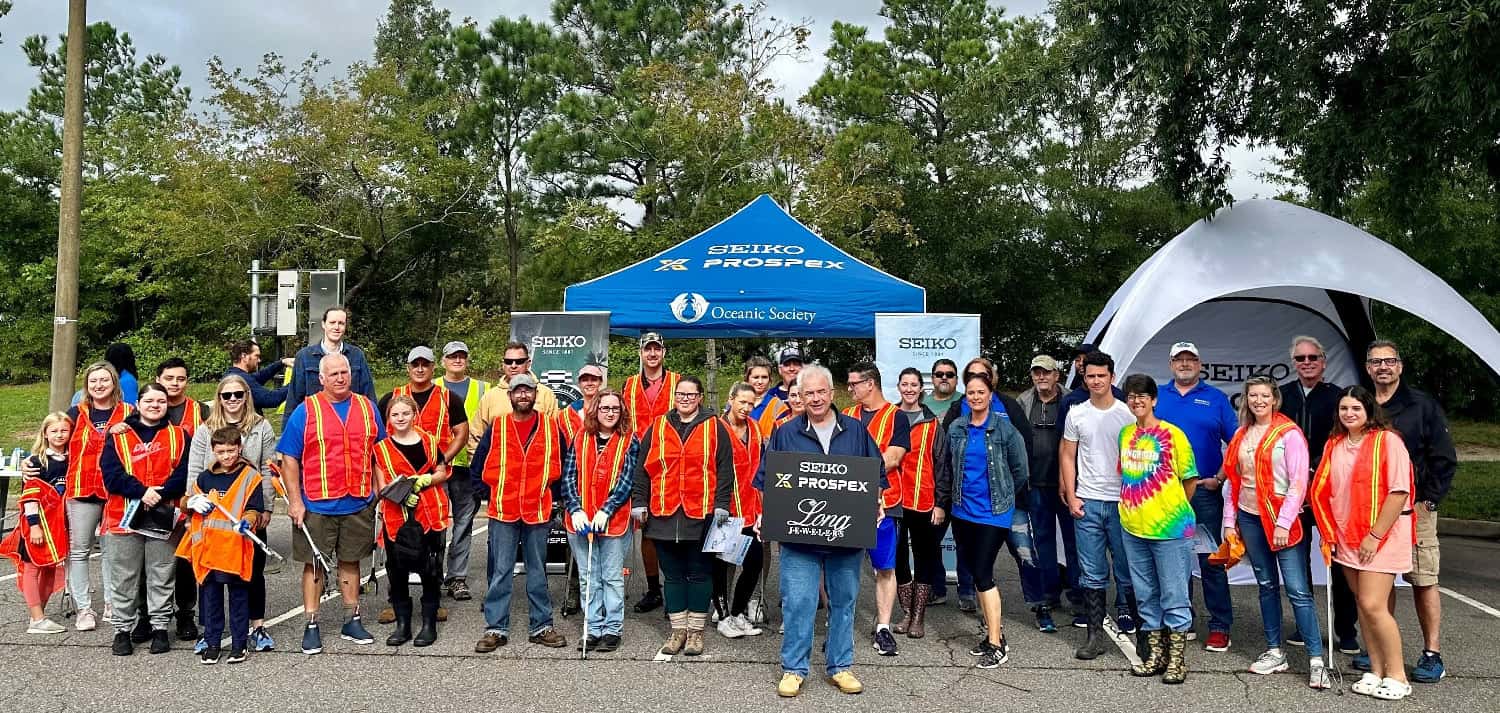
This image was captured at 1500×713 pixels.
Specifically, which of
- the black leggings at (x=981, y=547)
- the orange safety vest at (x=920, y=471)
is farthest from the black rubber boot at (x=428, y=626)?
the black leggings at (x=981, y=547)

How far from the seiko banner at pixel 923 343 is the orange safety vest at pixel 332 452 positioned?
401cm

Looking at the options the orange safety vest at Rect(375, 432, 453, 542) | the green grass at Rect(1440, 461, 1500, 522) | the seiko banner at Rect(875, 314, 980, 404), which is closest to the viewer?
the orange safety vest at Rect(375, 432, 453, 542)

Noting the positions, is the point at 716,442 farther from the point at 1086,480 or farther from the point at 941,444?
the point at 1086,480

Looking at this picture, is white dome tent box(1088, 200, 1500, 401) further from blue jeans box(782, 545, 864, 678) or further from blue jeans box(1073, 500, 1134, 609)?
blue jeans box(782, 545, 864, 678)

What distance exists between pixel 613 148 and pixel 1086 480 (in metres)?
17.9

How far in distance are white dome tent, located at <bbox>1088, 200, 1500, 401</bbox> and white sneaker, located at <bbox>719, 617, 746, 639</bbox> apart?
10.6 feet

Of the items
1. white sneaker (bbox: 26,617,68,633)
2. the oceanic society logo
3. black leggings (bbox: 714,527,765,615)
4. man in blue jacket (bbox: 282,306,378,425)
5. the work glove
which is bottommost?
white sneaker (bbox: 26,617,68,633)

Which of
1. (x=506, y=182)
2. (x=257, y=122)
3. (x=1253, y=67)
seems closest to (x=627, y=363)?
(x=506, y=182)

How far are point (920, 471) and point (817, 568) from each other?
111cm

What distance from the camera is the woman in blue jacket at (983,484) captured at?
559 cm

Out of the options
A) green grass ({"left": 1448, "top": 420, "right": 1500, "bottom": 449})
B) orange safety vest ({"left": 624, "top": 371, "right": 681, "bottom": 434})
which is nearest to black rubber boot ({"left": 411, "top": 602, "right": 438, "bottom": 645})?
orange safety vest ({"left": 624, "top": 371, "right": 681, "bottom": 434})

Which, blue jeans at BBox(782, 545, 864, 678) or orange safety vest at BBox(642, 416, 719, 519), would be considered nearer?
blue jeans at BBox(782, 545, 864, 678)

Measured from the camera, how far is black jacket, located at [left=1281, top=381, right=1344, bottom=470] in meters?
5.84

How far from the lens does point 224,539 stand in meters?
5.27
